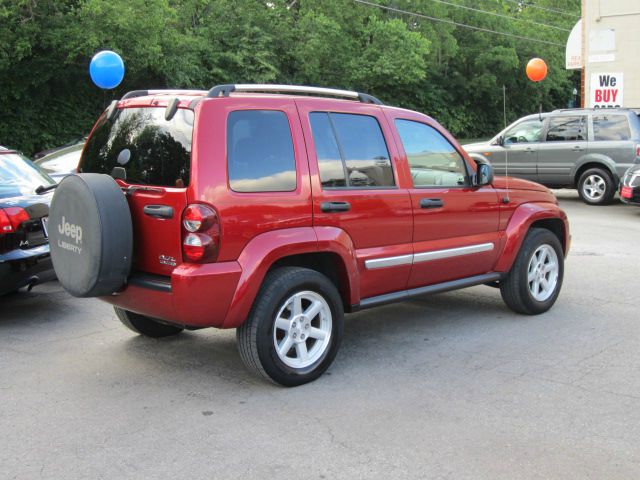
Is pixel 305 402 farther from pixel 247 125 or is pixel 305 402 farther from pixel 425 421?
pixel 247 125

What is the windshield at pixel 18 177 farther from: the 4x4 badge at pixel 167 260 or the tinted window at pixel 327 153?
the tinted window at pixel 327 153

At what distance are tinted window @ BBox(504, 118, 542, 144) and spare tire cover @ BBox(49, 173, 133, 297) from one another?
12433 mm

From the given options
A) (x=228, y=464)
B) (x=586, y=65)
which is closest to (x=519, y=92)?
(x=586, y=65)

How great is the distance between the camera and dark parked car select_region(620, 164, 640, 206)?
1253 centimetres

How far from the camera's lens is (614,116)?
14516 mm

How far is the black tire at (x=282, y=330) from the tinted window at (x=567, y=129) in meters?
11.5

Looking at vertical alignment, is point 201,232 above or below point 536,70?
below

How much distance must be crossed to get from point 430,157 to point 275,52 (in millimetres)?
27336

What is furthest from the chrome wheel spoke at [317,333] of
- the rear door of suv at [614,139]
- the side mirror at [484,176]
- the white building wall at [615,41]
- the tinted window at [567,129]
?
the white building wall at [615,41]

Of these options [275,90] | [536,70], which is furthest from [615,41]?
[275,90]

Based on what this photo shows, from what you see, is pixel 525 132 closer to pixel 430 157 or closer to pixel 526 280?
pixel 526 280

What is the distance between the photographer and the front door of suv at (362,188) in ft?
16.0

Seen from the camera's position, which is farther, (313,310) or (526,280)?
(526,280)

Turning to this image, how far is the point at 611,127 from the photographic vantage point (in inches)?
573
